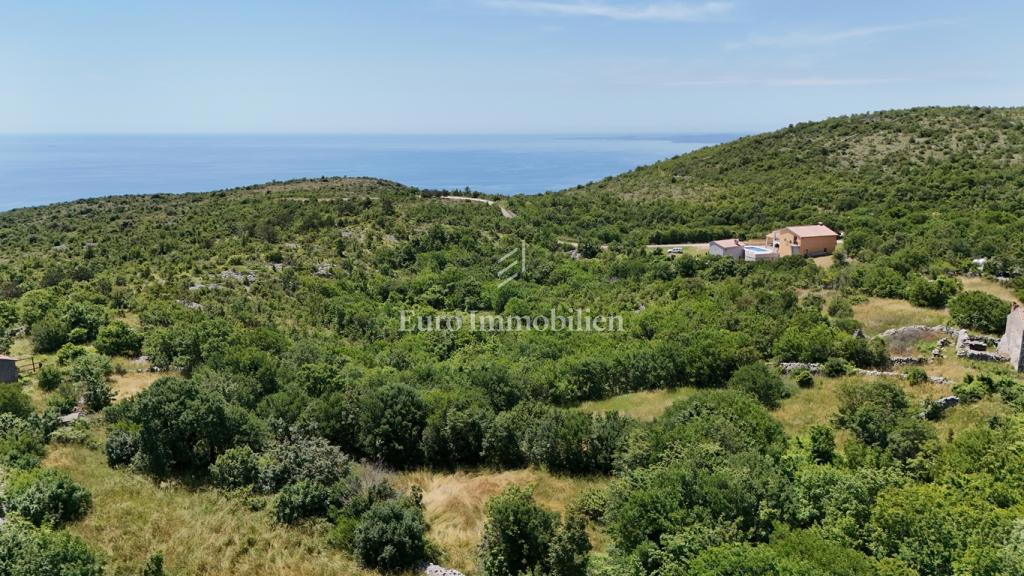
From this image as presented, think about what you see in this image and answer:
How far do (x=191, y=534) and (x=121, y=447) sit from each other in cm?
518

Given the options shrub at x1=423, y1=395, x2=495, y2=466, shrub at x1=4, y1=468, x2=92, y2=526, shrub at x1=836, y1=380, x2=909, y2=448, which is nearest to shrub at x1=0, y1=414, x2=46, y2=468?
shrub at x1=4, y1=468, x2=92, y2=526

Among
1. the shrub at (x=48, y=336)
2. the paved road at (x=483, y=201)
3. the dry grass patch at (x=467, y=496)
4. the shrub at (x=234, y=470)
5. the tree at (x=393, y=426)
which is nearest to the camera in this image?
the dry grass patch at (x=467, y=496)

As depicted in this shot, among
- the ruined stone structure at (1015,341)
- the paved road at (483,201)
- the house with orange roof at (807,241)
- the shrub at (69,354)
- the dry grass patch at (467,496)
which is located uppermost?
the paved road at (483,201)

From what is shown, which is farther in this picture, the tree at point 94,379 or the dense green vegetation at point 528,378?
the tree at point 94,379

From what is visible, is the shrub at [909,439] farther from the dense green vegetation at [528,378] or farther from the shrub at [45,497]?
the shrub at [45,497]

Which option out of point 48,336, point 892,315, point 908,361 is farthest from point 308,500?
point 892,315

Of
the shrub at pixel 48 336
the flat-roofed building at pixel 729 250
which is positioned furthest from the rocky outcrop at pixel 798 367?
the shrub at pixel 48 336

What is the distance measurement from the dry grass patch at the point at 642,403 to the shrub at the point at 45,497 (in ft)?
58.7

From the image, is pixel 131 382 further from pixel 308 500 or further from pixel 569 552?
pixel 569 552

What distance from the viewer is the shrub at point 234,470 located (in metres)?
17.1

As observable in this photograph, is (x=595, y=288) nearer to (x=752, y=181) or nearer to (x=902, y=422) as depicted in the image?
(x=902, y=422)

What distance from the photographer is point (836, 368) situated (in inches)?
1037

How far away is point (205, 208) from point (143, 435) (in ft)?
161

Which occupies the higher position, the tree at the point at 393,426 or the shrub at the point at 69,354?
the shrub at the point at 69,354
